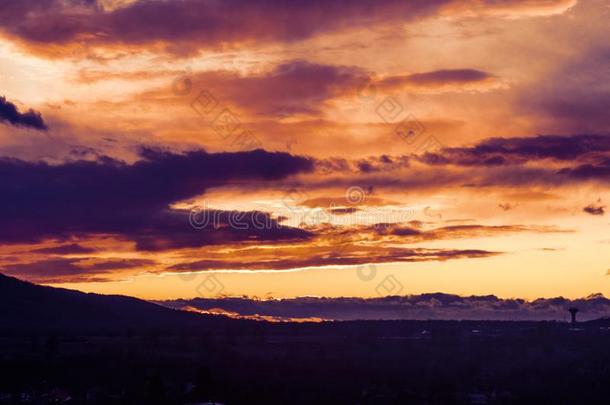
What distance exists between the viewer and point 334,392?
6545 inches

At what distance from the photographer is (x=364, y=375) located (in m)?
196

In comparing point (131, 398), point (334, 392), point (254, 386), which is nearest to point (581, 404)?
point (334, 392)

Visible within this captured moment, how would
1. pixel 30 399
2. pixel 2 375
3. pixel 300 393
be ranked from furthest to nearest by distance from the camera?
pixel 2 375
pixel 300 393
pixel 30 399

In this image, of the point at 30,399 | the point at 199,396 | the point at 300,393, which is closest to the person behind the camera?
the point at 199,396

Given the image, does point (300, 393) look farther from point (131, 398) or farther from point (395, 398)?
point (131, 398)

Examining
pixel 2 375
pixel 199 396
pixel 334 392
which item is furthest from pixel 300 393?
pixel 2 375

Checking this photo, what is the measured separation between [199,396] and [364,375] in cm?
6214

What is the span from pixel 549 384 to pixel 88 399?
85031mm

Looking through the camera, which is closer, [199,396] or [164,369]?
[199,396]

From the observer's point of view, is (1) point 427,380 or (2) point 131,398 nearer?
(2) point 131,398

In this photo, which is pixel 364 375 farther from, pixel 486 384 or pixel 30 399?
pixel 30 399

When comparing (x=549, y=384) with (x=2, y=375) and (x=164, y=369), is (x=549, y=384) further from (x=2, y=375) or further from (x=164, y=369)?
(x=2, y=375)

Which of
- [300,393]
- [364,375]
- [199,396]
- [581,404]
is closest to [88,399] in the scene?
[199,396]

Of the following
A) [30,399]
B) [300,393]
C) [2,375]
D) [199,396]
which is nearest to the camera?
[199,396]
